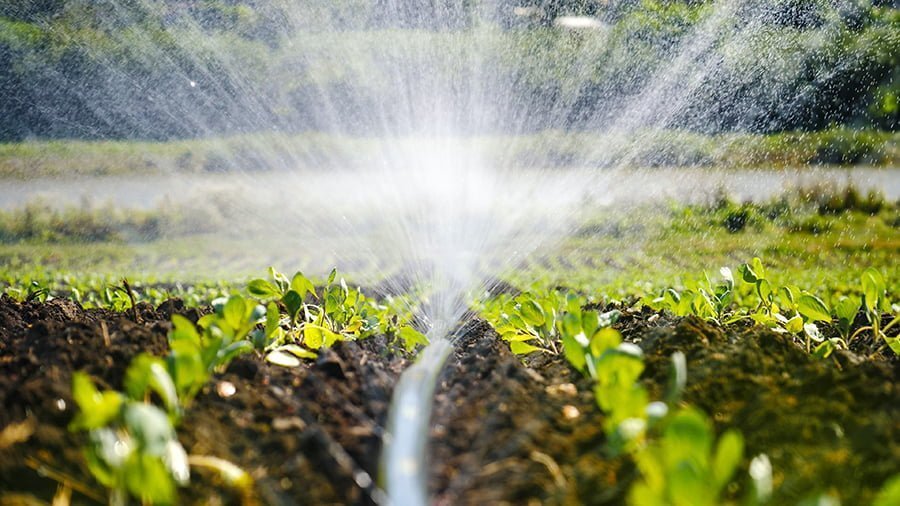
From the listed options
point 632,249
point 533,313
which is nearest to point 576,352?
point 533,313

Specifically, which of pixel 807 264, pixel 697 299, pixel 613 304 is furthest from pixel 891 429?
pixel 807 264

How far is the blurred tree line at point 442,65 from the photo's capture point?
1061 centimetres

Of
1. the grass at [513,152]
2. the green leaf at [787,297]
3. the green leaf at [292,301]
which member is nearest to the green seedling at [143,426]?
the green leaf at [292,301]

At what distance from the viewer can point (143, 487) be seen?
856mm

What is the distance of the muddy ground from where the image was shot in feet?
3.32

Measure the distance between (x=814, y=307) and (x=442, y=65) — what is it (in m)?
8.47

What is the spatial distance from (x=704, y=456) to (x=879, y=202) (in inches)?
387

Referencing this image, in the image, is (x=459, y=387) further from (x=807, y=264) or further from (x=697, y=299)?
(x=807, y=264)

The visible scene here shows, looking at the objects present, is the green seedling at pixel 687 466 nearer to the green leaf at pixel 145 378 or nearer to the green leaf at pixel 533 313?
the green leaf at pixel 145 378

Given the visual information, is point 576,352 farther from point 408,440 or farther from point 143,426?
point 143,426

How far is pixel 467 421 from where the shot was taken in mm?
1188

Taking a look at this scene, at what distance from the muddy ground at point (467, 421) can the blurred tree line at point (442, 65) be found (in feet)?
23.1

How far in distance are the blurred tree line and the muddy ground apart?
7.03 m

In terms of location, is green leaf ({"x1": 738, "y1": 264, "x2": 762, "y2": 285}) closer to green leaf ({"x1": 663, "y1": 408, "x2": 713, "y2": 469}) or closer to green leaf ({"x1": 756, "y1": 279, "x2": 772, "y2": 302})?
green leaf ({"x1": 756, "y1": 279, "x2": 772, "y2": 302})
